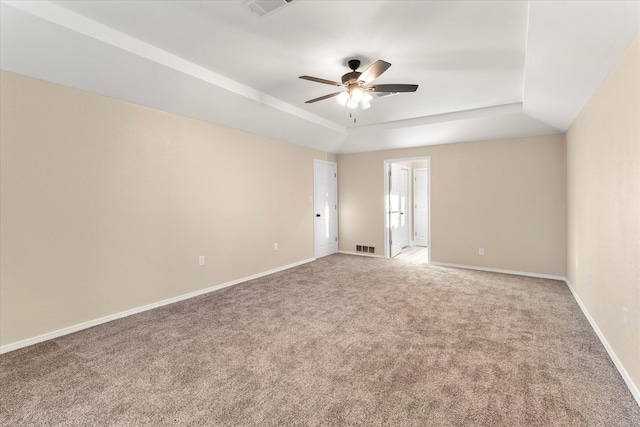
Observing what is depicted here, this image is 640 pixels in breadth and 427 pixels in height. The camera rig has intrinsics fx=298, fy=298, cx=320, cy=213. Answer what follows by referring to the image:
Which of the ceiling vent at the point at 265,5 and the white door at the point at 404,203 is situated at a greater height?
the ceiling vent at the point at 265,5

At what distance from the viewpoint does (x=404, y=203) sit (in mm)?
7430

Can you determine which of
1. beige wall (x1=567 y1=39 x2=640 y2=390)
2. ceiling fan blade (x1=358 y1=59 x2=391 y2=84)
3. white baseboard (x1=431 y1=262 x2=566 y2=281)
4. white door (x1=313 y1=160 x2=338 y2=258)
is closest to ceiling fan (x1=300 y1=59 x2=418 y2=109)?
ceiling fan blade (x1=358 y1=59 x2=391 y2=84)

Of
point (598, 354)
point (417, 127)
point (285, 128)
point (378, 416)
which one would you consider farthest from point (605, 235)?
point (285, 128)

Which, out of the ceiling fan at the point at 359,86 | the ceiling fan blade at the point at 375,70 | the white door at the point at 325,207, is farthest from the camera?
the white door at the point at 325,207

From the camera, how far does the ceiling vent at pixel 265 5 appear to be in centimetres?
212

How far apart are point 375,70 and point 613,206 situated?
85.8 inches

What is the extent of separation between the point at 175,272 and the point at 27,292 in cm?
139

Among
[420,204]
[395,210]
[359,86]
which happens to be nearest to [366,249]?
[395,210]

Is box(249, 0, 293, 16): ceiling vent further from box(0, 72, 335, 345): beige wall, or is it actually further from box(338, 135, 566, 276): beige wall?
box(338, 135, 566, 276): beige wall

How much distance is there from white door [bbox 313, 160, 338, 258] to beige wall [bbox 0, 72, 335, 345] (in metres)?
1.72

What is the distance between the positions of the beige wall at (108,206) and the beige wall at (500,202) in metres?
3.48

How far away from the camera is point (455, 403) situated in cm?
186

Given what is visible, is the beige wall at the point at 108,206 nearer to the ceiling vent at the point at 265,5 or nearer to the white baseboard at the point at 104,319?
the white baseboard at the point at 104,319

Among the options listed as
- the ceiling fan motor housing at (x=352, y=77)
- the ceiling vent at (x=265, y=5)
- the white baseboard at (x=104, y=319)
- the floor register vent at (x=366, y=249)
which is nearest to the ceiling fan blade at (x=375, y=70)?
the ceiling fan motor housing at (x=352, y=77)
